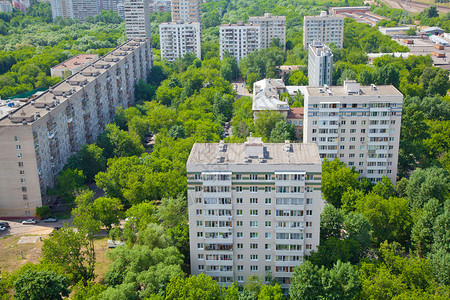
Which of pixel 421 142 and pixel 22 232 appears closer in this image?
pixel 22 232

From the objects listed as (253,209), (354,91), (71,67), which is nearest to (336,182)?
(354,91)

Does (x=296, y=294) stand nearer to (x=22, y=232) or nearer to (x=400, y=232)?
(x=400, y=232)

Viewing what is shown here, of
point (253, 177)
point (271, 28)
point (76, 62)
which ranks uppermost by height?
point (271, 28)

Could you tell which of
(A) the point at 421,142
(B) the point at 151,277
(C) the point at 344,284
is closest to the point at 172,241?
(B) the point at 151,277

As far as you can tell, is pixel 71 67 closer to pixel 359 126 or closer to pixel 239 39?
pixel 239 39

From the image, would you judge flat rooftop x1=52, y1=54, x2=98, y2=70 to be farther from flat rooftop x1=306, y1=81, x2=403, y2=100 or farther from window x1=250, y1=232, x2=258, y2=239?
window x1=250, y1=232, x2=258, y2=239

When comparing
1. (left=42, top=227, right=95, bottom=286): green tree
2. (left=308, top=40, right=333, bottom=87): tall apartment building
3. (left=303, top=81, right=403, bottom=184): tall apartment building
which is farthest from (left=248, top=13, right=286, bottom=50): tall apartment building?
Answer: (left=42, top=227, right=95, bottom=286): green tree

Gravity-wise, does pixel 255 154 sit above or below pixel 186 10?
below
